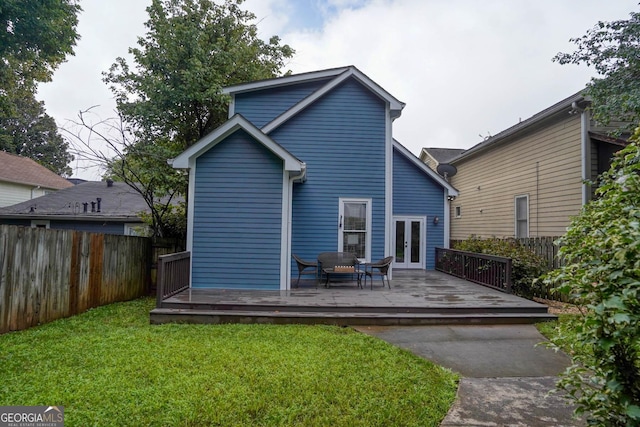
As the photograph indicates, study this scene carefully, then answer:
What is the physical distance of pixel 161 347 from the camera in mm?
4383

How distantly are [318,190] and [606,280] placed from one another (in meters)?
7.81

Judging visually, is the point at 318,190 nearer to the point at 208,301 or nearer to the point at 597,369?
the point at 208,301

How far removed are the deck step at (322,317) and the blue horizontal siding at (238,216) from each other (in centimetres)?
166

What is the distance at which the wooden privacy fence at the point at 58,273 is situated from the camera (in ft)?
16.5

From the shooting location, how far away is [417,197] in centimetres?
1290

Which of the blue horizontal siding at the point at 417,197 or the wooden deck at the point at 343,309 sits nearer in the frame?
the wooden deck at the point at 343,309

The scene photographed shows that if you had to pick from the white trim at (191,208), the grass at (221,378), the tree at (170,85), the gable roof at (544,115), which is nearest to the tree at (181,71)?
the tree at (170,85)

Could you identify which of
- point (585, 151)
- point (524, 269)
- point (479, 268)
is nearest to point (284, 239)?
point (479, 268)

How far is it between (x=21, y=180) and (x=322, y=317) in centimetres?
2420

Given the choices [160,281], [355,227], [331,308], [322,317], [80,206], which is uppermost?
[80,206]

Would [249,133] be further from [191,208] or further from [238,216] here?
[191,208]

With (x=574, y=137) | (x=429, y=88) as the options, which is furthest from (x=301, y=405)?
(x=429, y=88)

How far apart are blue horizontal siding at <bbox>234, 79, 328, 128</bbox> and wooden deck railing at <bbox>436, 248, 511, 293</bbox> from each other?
6.82 meters

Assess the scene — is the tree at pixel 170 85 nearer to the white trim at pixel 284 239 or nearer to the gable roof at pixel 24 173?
the white trim at pixel 284 239
